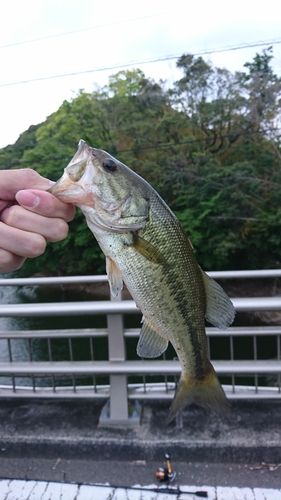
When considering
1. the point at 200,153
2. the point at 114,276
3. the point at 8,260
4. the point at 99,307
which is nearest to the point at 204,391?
the point at 114,276

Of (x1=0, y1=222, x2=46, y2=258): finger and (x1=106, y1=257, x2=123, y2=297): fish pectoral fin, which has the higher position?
(x1=0, y1=222, x2=46, y2=258): finger

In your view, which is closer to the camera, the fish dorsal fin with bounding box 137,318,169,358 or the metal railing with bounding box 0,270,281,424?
the fish dorsal fin with bounding box 137,318,169,358

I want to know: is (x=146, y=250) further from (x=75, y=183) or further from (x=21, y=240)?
(x=21, y=240)

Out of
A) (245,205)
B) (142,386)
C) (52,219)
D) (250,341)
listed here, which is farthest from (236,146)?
(52,219)

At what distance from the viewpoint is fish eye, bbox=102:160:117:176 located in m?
1.36

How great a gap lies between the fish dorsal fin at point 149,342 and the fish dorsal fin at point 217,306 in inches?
8.1

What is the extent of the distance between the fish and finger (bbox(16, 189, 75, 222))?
0.10ft

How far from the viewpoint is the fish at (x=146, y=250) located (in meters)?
1.33

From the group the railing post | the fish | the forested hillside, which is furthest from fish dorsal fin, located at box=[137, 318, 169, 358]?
the forested hillside

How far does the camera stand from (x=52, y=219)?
4.45 ft

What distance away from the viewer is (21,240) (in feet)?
4.40

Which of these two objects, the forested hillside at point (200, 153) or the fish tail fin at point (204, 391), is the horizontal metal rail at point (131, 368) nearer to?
the fish tail fin at point (204, 391)

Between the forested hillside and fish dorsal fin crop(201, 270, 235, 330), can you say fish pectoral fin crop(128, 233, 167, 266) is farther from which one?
the forested hillside

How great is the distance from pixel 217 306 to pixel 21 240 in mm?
756
